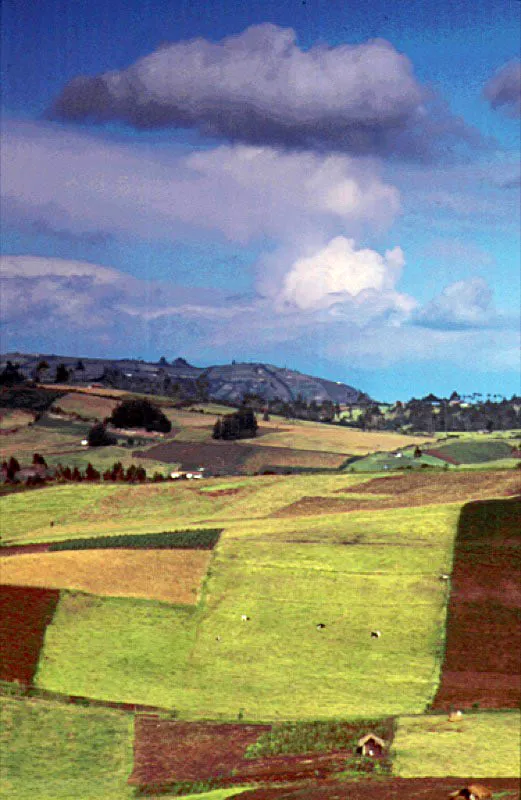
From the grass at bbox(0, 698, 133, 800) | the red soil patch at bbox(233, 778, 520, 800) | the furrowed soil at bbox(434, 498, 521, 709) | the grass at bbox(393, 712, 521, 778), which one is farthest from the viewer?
the furrowed soil at bbox(434, 498, 521, 709)

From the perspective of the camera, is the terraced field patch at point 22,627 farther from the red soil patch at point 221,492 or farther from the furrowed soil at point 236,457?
the furrowed soil at point 236,457

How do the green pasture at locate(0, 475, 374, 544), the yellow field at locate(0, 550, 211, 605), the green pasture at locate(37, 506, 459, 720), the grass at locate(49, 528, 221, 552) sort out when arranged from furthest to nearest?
the green pasture at locate(0, 475, 374, 544) → the grass at locate(49, 528, 221, 552) → the yellow field at locate(0, 550, 211, 605) → the green pasture at locate(37, 506, 459, 720)

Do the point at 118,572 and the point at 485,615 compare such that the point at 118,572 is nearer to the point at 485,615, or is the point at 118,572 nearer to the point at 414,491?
the point at 485,615

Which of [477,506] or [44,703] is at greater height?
[477,506]

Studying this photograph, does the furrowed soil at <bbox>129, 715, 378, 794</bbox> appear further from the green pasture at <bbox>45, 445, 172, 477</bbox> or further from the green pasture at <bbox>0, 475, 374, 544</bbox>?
the green pasture at <bbox>45, 445, 172, 477</bbox>

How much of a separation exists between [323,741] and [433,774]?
383 inches

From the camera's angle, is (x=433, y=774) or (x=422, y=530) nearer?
(x=433, y=774)

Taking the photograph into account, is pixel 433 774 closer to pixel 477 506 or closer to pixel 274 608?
pixel 274 608

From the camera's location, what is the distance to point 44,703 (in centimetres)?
7375

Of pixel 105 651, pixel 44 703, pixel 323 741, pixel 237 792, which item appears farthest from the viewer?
pixel 105 651

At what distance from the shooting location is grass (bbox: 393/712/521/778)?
57906mm

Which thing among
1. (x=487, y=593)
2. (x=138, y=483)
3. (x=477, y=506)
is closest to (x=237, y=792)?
(x=487, y=593)

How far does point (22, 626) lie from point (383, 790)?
126 feet

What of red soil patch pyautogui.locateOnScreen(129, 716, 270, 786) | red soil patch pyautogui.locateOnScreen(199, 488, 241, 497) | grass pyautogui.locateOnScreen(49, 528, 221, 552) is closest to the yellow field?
grass pyautogui.locateOnScreen(49, 528, 221, 552)
